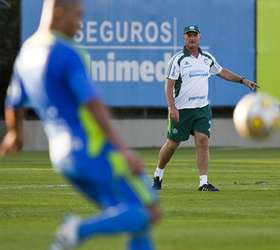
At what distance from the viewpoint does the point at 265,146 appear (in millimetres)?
35188

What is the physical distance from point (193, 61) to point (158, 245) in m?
7.33

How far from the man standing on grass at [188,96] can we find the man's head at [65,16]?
31.9 feet

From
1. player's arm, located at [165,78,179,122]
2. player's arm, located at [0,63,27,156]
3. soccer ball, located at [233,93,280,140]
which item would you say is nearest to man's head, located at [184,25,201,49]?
player's arm, located at [165,78,179,122]

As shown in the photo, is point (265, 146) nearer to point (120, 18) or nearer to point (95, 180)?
point (120, 18)

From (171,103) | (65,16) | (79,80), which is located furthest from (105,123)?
(171,103)

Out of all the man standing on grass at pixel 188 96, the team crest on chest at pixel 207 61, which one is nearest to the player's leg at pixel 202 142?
the man standing on grass at pixel 188 96

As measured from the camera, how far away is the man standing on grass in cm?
1814

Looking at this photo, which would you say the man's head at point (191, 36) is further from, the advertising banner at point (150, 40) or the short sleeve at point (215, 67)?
the advertising banner at point (150, 40)

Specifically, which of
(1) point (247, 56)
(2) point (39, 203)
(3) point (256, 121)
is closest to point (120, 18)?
(1) point (247, 56)

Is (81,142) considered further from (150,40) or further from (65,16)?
(150,40)

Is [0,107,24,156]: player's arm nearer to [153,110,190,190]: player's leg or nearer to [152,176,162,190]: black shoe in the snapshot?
[153,110,190,190]: player's leg

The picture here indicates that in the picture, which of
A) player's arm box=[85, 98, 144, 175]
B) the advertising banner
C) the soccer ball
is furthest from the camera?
the advertising banner

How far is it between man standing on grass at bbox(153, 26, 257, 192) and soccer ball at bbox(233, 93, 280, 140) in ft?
26.9

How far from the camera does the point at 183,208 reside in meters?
15.0
